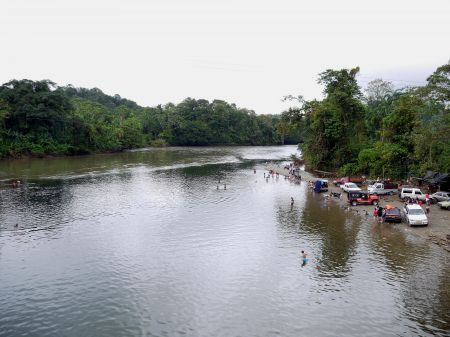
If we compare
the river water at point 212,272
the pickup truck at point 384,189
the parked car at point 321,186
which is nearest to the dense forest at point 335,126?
the pickup truck at point 384,189

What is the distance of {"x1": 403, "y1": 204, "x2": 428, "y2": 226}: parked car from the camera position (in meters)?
36.8

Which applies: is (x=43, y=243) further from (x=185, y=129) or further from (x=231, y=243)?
(x=185, y=129)

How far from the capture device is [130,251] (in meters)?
32.6

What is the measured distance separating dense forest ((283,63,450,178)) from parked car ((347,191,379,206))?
9653 mm

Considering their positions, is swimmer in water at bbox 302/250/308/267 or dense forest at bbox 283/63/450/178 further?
dense forest at bbox 283/63/450/178

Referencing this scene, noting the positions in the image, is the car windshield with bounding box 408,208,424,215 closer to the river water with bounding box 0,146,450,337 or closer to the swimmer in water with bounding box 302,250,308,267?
the river water with bounding box 0,146,450,337

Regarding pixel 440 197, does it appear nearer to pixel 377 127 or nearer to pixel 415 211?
pixel 415 211

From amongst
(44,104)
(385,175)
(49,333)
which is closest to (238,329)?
(49,333)

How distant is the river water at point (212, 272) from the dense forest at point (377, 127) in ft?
55.2

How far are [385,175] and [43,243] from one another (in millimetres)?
52843

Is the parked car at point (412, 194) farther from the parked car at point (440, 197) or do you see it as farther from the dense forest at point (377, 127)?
the dense forest at point (377, 127)

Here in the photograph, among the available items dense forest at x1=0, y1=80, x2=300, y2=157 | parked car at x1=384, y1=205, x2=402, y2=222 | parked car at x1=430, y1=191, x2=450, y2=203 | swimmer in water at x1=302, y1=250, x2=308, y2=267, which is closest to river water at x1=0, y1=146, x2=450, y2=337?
swimmer in water at x1=302, y1=250, x2=308, y2=267

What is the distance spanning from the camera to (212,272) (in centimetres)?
2755

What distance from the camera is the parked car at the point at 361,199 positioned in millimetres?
47750
